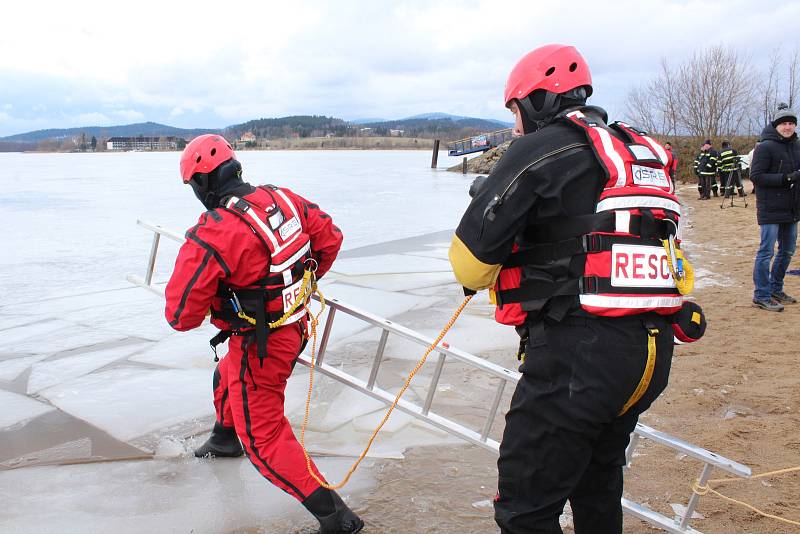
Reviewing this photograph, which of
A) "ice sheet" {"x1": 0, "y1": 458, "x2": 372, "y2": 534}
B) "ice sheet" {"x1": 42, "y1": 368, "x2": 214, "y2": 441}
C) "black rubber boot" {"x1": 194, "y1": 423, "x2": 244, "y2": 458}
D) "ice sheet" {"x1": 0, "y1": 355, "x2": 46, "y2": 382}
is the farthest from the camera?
"ice sheet" {"x1": 0, "y1": 355, "x2": 46, "y2": 382}

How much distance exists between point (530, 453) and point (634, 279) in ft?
2.02

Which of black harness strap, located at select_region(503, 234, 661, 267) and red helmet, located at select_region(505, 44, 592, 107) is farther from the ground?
red helmet, located at select_region(505, 44, 592, 107)

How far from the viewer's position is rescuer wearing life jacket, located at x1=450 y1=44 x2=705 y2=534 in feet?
6.38

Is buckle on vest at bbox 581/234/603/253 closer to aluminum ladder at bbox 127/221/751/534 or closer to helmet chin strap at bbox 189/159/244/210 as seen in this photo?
aluminum ladder at bbox 127/221/751/534

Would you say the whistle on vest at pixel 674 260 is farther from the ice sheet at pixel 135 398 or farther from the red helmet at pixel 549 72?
the ice sheet at pixel 135 398

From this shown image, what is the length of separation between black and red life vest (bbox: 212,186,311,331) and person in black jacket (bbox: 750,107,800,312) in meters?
5.03

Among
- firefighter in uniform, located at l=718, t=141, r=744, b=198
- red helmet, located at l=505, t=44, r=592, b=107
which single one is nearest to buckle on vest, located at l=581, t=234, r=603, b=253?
red helmet, located at l=505, t=44, r=592, b=107


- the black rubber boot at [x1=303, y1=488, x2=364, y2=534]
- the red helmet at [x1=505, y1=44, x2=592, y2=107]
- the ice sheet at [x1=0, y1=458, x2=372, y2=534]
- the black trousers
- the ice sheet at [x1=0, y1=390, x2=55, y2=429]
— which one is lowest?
the ice sheet at [x1=0, y1=458, x2=372, y2=534]

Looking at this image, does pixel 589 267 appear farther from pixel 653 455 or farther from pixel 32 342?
pixel 32 342

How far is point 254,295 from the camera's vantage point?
9.66ft

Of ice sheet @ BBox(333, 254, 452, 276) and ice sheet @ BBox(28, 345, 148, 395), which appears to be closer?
ice sheet @ BBox(28, 345, 148, 395)

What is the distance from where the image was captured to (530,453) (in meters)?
2.00

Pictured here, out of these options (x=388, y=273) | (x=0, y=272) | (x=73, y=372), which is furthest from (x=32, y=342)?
(x=388, y=273)

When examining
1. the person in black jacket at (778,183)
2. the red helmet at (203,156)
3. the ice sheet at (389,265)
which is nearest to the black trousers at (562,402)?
the red helmet at (203,156)
